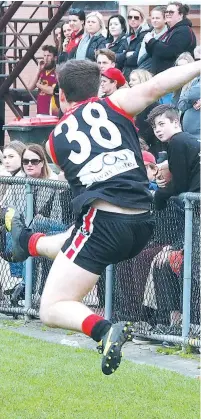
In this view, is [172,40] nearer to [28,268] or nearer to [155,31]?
[155,31]

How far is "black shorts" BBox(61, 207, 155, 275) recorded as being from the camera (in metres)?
6.88

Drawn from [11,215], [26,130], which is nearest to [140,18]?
[26,130]

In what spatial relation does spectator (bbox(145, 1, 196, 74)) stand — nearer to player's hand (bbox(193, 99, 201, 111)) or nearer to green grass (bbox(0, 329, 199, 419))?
player's hand (bbox(193, 99, 201, 111))

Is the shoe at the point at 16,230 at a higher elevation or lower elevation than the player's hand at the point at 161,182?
lower

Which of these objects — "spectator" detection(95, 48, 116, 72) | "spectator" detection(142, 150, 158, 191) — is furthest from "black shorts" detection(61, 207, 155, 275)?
"spectator" detection(95, 48, 116, 72)

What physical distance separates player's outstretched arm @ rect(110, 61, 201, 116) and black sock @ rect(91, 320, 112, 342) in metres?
1.40

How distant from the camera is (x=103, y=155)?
687 centimetres

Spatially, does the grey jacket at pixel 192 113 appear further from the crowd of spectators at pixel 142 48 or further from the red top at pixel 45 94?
the red top at pixel 45 94

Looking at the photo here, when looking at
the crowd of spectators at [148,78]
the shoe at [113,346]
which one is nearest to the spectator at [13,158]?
the crowd of spectators at [148,78]

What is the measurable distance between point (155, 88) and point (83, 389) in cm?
247

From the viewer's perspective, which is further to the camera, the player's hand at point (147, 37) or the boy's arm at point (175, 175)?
the player's hand at point (147, 37)

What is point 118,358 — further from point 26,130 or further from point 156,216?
point 26,130

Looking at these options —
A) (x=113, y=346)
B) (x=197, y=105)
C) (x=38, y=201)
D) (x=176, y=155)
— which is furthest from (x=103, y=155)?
(x=197, y=105)

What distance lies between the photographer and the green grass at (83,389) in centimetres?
713
